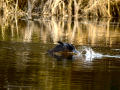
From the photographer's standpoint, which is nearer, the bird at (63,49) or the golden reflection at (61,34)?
the bird at (63,49)

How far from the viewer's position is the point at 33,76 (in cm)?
803

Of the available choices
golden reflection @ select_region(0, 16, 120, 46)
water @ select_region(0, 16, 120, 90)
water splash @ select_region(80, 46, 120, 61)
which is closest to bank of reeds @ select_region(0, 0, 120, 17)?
golden reflection @ select_region(0, 16, 120, 46)

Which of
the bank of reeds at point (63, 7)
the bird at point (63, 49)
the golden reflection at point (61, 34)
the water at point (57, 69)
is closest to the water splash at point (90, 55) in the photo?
the water at point (57, 69)

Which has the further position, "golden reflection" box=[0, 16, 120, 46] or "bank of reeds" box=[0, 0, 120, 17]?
"bank of reeds" box=[0, 0, 120, 17]

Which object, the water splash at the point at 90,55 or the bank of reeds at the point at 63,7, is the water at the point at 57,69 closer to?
the water splash at the point at 90,55

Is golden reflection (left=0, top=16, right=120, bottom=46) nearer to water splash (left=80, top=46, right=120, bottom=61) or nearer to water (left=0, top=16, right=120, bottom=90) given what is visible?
water splash (left=80, top=46, right=120, bottom=61)

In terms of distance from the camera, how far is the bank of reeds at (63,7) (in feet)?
141

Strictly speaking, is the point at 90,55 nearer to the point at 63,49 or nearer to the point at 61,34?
the point at 63,49

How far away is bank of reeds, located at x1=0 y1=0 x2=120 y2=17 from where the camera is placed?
141 feet

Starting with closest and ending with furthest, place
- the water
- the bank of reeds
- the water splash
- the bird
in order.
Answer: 1. the water
2. the water splash
3. the bird
4. the bank of reeds

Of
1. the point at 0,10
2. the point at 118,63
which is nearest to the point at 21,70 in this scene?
the point at 118,63

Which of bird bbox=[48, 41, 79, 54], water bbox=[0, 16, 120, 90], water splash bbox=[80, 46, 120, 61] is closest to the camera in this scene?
water bbox=[0, 16, 120, 90]

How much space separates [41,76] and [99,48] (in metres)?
5.76

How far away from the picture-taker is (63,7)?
45.9 metres
